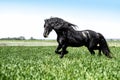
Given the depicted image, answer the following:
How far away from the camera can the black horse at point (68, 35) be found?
1728 centimetres

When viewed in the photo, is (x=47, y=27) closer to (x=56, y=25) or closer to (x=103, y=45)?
(x=56, y=25)

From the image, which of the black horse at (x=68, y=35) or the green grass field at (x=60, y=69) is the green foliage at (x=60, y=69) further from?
the black horse at (x=68, y=35)

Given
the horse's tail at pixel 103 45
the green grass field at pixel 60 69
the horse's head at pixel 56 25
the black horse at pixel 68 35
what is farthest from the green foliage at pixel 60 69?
the horse's tail at pixel 103 45

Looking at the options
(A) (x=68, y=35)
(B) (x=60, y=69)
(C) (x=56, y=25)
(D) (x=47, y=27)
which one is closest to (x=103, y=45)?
(A) (x=68, y=35)

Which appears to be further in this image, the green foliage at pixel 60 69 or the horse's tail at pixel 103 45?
the horse's tail at pixel 103 45

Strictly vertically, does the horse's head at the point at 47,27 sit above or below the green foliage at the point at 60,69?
above

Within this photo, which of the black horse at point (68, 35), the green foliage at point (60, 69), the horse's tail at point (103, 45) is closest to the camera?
the green foliage at point (60, 69)

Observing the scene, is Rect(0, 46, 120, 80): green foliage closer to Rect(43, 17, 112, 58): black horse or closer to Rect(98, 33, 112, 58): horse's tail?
Rect(43, 17, 112, 58): black horse

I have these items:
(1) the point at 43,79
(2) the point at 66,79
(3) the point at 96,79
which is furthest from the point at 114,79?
(1) the point at 43,79

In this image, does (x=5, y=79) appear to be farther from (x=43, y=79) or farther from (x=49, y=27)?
(x=49, y=27)

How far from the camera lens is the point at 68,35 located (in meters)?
17.5

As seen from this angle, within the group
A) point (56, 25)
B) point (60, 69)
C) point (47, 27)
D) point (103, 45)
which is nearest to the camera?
point (60, 69)

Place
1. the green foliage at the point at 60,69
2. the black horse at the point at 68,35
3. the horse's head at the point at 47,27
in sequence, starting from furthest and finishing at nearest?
the black horse at the point at 68,35 < the horse's head at the point at 47,27 < the green foliage at the point at 60,69

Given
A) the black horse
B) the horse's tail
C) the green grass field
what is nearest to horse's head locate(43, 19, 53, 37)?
the black horse
